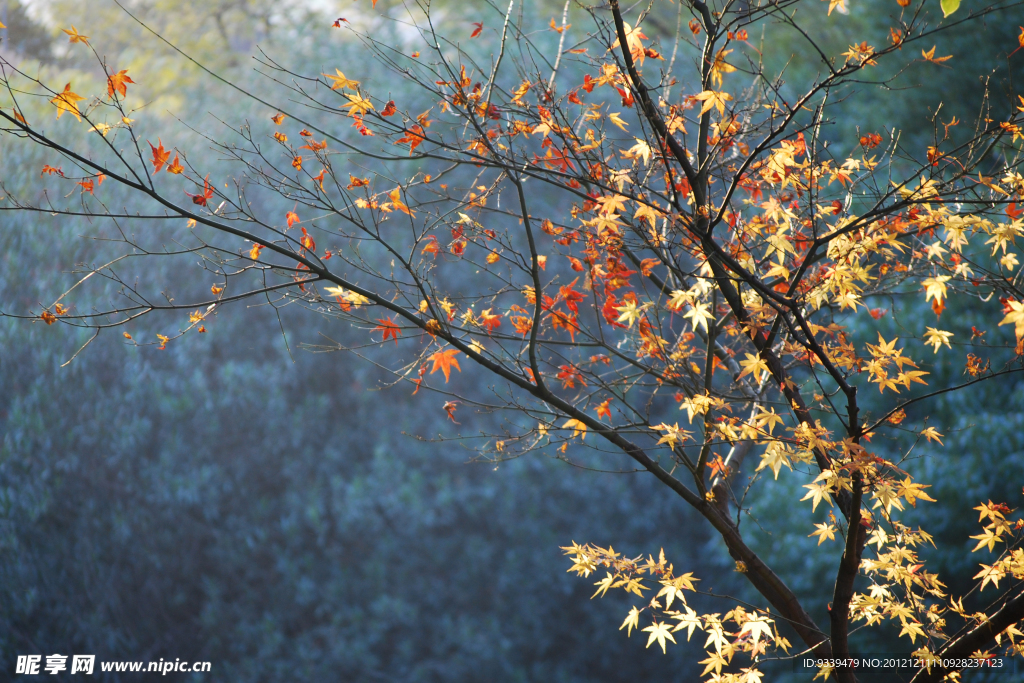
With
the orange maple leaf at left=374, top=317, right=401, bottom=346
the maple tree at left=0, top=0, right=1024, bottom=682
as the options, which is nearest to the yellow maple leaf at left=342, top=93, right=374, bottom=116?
the maple tree at left=0, top=0, right=1024, bottom=682

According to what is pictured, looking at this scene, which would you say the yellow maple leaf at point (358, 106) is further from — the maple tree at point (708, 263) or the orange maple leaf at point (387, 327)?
the orange maple leaf at point (387, 327)

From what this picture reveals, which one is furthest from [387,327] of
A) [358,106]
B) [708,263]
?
[708,263]

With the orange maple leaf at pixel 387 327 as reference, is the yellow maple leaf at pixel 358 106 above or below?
above

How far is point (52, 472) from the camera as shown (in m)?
3.91

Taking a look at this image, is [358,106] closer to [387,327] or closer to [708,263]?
[387,327]

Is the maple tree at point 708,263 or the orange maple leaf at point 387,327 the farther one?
the orange maple leaf at point 387,327

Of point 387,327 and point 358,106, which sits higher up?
point 358,106

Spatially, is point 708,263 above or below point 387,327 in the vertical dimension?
above

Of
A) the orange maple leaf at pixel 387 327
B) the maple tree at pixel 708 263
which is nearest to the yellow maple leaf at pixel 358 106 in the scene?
the maple tree at pixel 708 263

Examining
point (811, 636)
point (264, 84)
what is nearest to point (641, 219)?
point (811, 636)

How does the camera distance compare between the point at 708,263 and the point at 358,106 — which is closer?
the point at 358,106

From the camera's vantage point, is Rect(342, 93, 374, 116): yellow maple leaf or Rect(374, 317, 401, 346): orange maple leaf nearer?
Rect(342, 93, 374, 116): yellow maple leaf

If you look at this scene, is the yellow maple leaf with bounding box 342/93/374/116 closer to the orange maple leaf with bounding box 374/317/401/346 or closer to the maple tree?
the maple tree

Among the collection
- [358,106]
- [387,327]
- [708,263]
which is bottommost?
[387,327]
